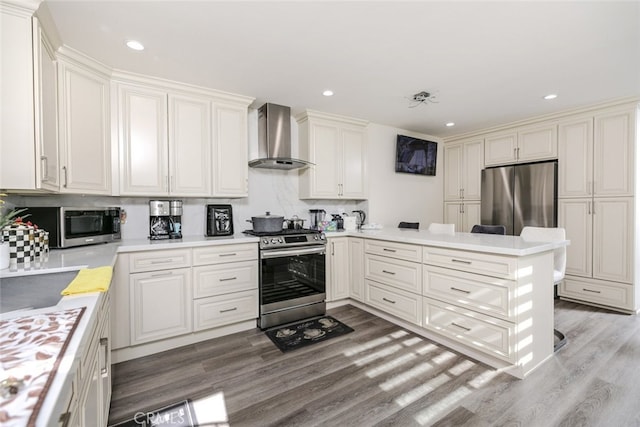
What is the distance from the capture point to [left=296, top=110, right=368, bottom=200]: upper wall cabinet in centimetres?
361

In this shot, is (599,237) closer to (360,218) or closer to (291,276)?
(360,218)

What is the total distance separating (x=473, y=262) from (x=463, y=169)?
117 inches

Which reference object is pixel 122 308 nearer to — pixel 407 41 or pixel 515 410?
pixel 515 410

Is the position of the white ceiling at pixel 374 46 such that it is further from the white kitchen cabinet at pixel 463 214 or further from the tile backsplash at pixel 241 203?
the white kitchen cabinet at pixel 463 214

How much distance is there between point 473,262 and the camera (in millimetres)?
2193

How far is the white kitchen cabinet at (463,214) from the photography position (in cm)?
455

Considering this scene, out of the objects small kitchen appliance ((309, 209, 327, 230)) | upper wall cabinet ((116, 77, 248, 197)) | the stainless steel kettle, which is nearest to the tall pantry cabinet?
the stainless steel kettle

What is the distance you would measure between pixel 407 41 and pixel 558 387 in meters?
2.61

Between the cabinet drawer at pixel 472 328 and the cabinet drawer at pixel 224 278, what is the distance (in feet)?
5.49

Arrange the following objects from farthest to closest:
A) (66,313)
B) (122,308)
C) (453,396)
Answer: (122,308)
(453,396)
(66,313)

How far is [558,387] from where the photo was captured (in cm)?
190

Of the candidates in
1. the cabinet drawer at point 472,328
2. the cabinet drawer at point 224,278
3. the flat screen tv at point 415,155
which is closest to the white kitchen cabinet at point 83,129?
the cabinet drawer at point 224,278

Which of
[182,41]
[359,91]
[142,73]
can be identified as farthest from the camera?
[359,91]

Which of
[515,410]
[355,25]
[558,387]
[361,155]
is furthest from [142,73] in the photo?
[558,387]
